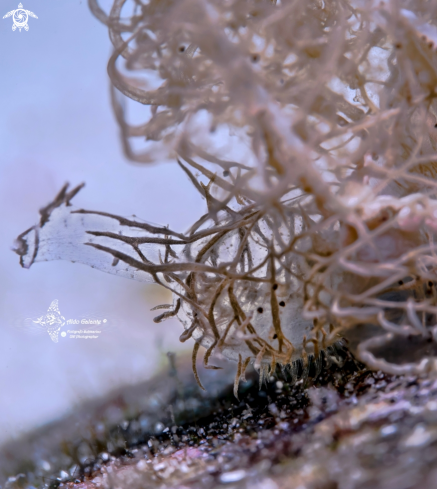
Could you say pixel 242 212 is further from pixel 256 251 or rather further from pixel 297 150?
pixel 297 150

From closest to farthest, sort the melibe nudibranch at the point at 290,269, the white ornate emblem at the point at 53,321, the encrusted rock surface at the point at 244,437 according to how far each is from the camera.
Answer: the encrusted rock surface at the point at 244,437 < the melibe nudibranch at the point at 290,269 < the white ornate emblem at the point at 53,321

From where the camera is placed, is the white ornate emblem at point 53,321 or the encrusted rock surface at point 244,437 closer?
the encrusted rock surface at point 244,437

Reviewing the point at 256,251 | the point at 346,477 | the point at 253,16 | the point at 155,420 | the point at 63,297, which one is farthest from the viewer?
the point at 63,297

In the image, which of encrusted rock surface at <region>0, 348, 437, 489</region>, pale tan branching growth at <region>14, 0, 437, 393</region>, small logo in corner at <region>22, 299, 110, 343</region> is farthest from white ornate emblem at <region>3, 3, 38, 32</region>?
encrusted rock surface at <region>0, 348, 437, 489</region>

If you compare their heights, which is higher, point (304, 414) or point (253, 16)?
point (253, 16)

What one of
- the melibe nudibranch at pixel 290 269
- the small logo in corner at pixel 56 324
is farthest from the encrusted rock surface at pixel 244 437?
the small logo in corner at pixel 56 324

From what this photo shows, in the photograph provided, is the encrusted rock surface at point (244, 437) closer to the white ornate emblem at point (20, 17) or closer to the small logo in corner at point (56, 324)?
the small logo in corner at point (56, 324)

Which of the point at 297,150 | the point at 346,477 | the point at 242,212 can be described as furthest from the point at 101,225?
the point at 346,477
